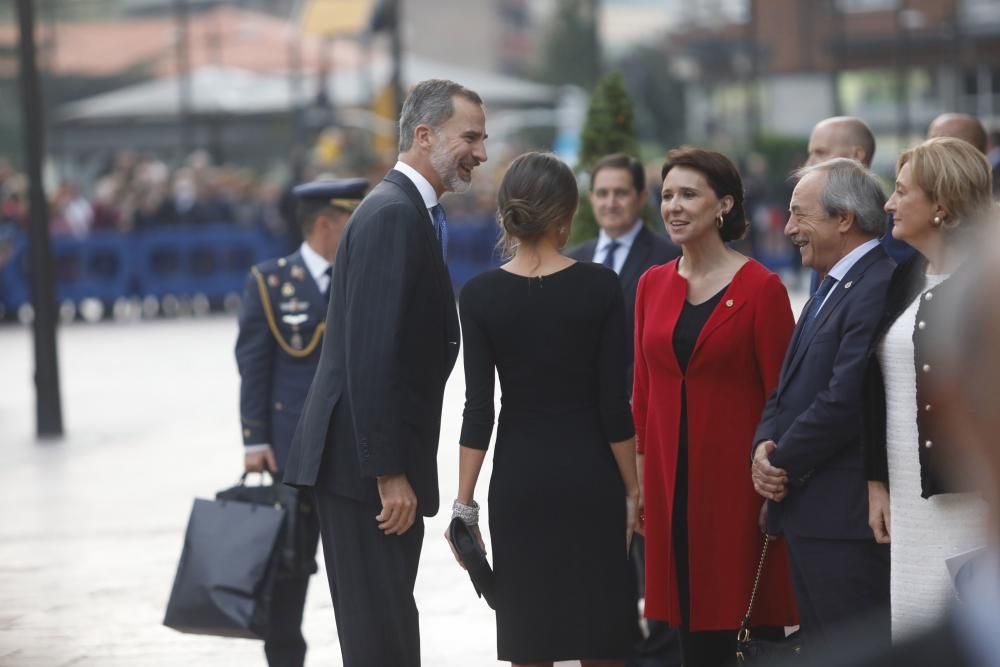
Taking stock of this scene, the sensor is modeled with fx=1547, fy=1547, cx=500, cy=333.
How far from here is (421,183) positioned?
175 inches

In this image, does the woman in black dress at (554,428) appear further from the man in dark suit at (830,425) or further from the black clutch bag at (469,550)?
the man in dark suit at (830,425)

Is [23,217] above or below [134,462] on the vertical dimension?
above

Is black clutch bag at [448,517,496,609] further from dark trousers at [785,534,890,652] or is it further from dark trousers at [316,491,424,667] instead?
dark trousers at [785,534,890,652]

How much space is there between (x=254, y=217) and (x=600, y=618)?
69.5 feet

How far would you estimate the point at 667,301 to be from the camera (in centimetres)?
495

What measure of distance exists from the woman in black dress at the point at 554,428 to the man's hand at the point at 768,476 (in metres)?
0.39

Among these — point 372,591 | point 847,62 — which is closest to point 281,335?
point 372,591

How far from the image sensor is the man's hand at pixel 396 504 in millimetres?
4285

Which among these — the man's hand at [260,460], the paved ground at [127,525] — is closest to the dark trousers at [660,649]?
the paved ground at [127,525]

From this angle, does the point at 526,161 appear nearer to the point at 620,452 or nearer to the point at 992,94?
the point at 620,452

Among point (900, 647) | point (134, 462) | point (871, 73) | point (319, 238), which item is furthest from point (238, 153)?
point (900, 647)

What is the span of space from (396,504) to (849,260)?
5.04ft

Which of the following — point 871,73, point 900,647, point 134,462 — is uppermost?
point 871,73

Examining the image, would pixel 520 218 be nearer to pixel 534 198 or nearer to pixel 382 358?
pixel 534 198
